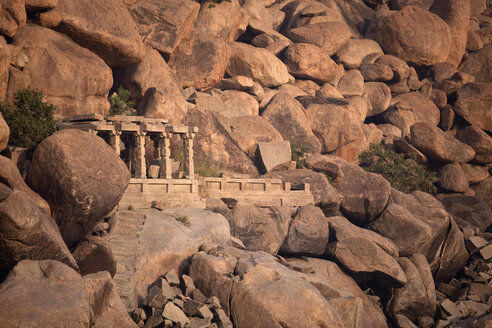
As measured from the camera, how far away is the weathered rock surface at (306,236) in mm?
35956

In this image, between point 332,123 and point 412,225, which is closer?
point 412,225

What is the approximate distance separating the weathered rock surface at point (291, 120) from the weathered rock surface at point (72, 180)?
30664mm

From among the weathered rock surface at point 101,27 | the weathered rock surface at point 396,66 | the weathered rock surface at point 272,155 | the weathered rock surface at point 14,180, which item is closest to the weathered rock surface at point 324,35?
the weathered rock surface at point 396,66

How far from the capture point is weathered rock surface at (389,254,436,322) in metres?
36.9

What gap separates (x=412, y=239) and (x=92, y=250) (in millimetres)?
25849

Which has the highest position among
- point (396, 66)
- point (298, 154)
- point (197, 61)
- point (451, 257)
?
point (197, 61)

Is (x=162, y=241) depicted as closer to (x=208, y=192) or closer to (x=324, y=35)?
(x=208, y=192)

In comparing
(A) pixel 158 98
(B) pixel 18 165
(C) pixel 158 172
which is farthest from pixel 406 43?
(B) pixel 18 165

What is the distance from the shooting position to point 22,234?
16.5 meters

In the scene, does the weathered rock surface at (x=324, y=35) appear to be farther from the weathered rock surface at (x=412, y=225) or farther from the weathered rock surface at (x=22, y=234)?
the weathered rock surface at (x=22, y=234)

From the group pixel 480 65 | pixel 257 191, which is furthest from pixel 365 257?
pixel 480 65

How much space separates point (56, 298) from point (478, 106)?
5889 centimetres

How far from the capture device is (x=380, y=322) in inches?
1390

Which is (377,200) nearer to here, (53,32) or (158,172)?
(158,172)
